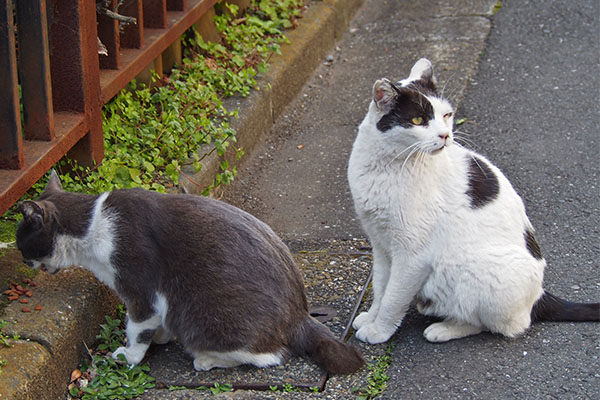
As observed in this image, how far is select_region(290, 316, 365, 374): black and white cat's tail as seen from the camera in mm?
3051

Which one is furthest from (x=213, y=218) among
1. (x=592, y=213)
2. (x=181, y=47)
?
(x=181, y=47)

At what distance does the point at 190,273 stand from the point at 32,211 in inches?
26.6

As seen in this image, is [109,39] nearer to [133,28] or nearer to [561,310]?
[133,28]

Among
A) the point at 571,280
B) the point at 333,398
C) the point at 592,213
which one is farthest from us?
the point at 592,213

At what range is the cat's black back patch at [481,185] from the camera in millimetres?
3223

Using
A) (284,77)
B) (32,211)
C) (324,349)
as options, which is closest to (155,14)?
(284,77)

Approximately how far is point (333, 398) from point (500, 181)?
3.86ft

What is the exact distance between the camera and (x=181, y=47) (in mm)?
5410

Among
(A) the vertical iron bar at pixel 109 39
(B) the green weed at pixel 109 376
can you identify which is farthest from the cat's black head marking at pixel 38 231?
(A) the vertical iron bar at pixel 109 39

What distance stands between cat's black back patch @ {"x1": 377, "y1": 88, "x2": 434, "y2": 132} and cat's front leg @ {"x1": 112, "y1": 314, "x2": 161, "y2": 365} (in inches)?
49.8

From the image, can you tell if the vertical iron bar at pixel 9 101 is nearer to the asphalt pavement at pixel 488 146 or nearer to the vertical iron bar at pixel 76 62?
the vertical iron bar at pixel 76 62

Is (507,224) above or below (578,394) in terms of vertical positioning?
above

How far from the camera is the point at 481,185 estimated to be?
3.25 metres

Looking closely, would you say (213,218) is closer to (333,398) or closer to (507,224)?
(333,398)
